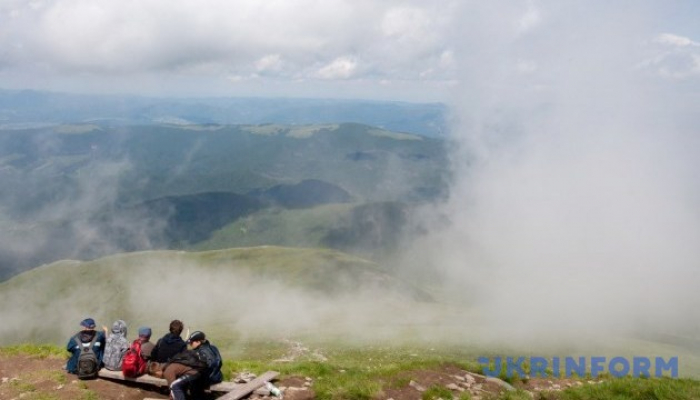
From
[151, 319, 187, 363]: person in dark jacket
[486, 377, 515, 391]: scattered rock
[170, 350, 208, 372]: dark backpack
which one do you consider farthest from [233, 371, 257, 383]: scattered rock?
[486, 377, 515, 391]: scattered rock

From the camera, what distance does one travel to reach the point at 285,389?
836 inches

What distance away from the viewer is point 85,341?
73.5ft

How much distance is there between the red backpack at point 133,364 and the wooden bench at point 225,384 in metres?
0.26

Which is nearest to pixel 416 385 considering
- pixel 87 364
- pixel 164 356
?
pixel 164 356

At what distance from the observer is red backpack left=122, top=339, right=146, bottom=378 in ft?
67.8

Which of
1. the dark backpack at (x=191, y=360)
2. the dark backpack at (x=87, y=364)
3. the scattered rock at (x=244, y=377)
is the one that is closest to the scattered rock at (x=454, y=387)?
the scattered rock at (x=244, y=377)

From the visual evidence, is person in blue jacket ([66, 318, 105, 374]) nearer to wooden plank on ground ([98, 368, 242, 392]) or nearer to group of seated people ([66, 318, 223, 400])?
group of seated people ([66, 318, 223, 400])

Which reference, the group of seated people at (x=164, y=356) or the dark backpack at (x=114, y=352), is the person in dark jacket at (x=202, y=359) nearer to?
the group of seated people at (x=164, y=356)

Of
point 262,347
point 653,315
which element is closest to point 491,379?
point 262,347

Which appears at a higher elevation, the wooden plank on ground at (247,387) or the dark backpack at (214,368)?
the dark backpack at (214,368)

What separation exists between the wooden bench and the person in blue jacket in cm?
127

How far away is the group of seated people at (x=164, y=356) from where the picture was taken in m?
19.1

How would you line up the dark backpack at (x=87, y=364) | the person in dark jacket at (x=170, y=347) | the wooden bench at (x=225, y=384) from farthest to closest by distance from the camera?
the dark backpack at (x=87, y=364) < the person in dark jacket at (x=170, y=347) < the wooden bench at (x=225, y=384)

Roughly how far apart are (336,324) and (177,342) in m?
122
